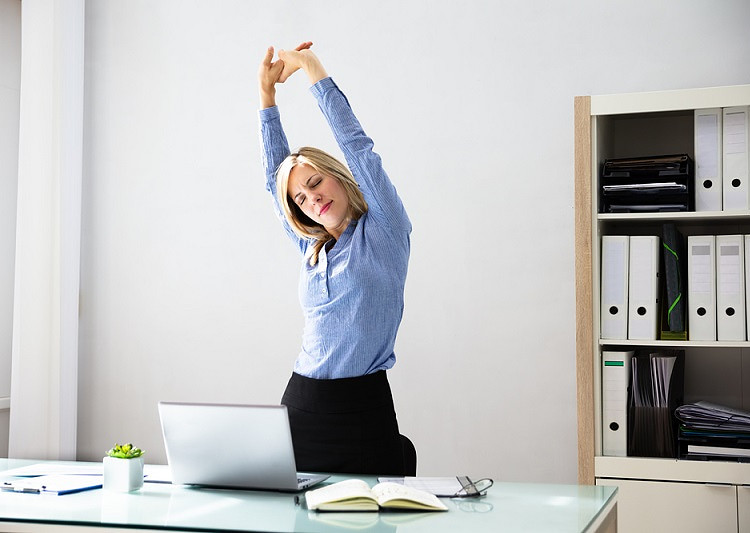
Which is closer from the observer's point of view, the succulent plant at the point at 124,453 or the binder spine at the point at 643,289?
the succulent plant at the point at 124,453

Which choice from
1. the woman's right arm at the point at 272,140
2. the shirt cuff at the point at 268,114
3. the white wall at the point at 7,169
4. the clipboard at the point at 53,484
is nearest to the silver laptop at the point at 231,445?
the clipboard at the point at 53,484

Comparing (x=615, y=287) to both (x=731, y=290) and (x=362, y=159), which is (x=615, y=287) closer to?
(x=731, y=290)

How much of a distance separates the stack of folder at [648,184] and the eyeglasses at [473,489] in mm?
1243

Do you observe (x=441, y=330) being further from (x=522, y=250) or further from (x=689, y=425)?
(x=689, y=425)

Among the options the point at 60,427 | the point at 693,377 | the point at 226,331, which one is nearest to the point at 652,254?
the point at 693,377

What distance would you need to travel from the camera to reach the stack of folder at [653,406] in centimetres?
268

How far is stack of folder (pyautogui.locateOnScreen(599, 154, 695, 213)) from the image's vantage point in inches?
105

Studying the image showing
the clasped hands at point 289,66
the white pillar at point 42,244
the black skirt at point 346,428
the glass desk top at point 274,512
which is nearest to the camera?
the glass desk top at point 274,512

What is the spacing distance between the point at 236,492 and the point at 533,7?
220cm

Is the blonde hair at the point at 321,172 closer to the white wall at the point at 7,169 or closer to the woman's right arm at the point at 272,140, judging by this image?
the woman's right arm at the point at 272,140

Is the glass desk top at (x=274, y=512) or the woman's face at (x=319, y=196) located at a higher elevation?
the woman's face at (x=319, y=196)

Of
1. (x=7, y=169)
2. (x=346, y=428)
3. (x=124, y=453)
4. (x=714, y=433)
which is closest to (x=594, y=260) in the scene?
(x=714, y=433)

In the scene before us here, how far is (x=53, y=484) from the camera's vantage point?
184 centimetres

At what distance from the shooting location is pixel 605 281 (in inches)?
107
